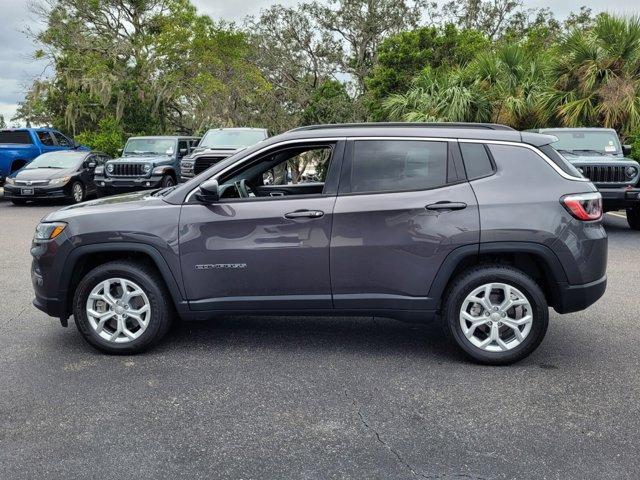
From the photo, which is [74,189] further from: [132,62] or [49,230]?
[132,62]

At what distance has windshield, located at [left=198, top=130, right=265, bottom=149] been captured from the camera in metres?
16.9

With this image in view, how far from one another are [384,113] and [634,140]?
12445mm

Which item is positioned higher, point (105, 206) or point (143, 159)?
point (143, 159)

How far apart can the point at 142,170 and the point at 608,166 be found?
437 inches

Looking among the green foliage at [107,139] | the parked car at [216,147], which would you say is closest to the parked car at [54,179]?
the parked car at [216,147]

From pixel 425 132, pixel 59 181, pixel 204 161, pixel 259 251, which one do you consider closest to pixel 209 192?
pixel 259 251

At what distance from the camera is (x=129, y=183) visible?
16516 millimetres

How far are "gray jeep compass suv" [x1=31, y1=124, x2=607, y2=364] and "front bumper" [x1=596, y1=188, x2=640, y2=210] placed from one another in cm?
674

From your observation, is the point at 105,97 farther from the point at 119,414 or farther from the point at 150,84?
the point at 119,414

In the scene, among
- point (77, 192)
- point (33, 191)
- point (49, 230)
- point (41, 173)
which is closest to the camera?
point (49, 230)

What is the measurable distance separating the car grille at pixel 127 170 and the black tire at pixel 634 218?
11.4 meters

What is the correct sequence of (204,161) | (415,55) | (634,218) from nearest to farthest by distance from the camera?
(634,218) → (204,161) → (415,55)

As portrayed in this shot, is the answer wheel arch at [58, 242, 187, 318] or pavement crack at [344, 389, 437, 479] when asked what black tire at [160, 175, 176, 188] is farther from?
pavement crack at [344, 389, 437, 479]

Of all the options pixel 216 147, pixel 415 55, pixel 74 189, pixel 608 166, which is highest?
pixel 415 55
